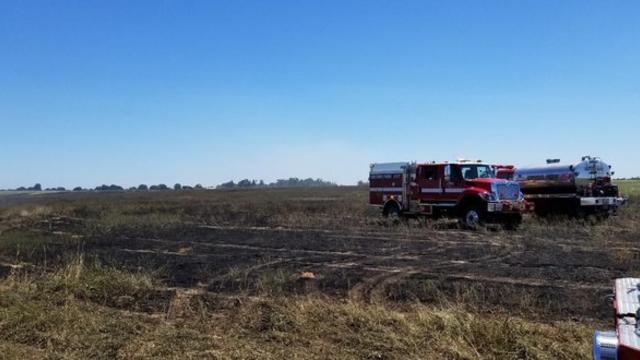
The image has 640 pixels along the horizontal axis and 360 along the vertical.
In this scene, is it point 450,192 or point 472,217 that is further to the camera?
point 450,192

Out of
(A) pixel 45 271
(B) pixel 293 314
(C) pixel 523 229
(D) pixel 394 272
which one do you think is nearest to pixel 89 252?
(A) pixel 45 271

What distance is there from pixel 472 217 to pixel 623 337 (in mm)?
19850

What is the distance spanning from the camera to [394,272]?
11.3 meters

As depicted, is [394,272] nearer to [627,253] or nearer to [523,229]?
[627,253]

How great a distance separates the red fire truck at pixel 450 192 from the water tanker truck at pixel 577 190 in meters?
2.39

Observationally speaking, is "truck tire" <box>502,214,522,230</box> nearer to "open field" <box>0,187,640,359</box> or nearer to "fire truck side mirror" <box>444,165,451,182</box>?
"fire truck side mirror" <box>444,165,451,182</box>

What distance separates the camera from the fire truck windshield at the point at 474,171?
22984 mm

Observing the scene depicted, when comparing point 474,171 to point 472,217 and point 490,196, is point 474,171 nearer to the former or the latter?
point 490,196

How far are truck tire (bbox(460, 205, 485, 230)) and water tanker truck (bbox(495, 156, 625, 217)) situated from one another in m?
4.11

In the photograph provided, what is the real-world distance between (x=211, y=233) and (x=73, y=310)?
46.2 feet

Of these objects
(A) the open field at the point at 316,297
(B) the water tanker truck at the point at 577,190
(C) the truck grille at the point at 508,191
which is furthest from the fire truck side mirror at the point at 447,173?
(A) the open field at the point at 316,297

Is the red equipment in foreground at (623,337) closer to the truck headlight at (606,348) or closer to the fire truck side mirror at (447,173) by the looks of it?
the truck headlight at (606,348)

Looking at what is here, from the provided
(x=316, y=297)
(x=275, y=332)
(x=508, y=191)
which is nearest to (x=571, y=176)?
(x=508, y=191)

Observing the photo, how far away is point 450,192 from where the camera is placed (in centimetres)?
2320
